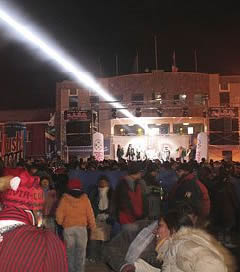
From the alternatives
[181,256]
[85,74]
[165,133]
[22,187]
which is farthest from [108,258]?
[85,74]

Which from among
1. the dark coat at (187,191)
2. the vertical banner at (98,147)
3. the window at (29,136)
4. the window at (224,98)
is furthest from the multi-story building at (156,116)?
the dark coat at (187,191)

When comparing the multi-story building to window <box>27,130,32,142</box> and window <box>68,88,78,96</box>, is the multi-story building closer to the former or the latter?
window <box>68,88,78,96</box>

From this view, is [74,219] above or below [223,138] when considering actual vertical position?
below

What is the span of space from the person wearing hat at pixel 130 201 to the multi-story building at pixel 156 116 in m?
21.2

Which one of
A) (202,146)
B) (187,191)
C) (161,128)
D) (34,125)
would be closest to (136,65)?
(161,128)

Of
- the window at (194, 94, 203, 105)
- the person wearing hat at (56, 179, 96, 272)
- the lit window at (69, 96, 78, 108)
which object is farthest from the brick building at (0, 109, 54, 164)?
the person wearing hat at (56, 179, 96, 272)

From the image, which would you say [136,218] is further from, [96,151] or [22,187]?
[96,151]

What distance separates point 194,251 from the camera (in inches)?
106

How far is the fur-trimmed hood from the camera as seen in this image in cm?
263

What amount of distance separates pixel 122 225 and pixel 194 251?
3.88m

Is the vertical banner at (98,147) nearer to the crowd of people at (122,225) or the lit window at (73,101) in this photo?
the lit window at (73,101)

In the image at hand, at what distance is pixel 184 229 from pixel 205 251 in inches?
19.2

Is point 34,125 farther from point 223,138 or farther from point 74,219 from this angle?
point 74,219

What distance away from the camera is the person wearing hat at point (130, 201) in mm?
6715
